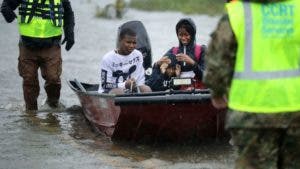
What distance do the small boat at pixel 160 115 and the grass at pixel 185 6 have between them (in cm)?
1949

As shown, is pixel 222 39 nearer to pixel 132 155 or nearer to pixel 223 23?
pixel 223 23

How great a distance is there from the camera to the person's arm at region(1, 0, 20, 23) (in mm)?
9297

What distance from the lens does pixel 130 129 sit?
777cm

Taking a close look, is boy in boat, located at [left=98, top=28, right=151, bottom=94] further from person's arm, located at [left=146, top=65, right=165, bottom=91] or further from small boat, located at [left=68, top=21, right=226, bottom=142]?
small boat, located at [left=68, top=21, right=226, bottom=142]

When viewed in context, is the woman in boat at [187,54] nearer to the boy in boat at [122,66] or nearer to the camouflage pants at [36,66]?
the boy in boat at [122,66]

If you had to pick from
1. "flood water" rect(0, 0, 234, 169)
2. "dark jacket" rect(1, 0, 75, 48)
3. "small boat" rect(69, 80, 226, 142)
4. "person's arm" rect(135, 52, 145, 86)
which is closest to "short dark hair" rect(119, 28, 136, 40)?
"person's arm" rect(135, 52, 145, 86)

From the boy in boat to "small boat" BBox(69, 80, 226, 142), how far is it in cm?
35

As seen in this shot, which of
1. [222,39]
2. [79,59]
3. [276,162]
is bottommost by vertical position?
[79,59]

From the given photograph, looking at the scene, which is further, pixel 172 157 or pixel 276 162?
pixel 172 157

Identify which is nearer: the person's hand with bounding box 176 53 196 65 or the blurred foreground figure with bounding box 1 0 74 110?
the person's hand with bounding box 176 53 196 65

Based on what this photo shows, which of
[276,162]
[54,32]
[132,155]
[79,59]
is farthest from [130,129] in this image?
[79,59]

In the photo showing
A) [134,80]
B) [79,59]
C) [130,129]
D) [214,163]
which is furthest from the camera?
[79,59]

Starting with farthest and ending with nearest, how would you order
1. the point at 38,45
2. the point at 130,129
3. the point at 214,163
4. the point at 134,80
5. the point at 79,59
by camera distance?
the point at 79,59 → the point at 38,45 → the point at 134,80 → the point at 130,129 → the point at 214,163

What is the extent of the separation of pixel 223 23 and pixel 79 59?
1262 centimetres
